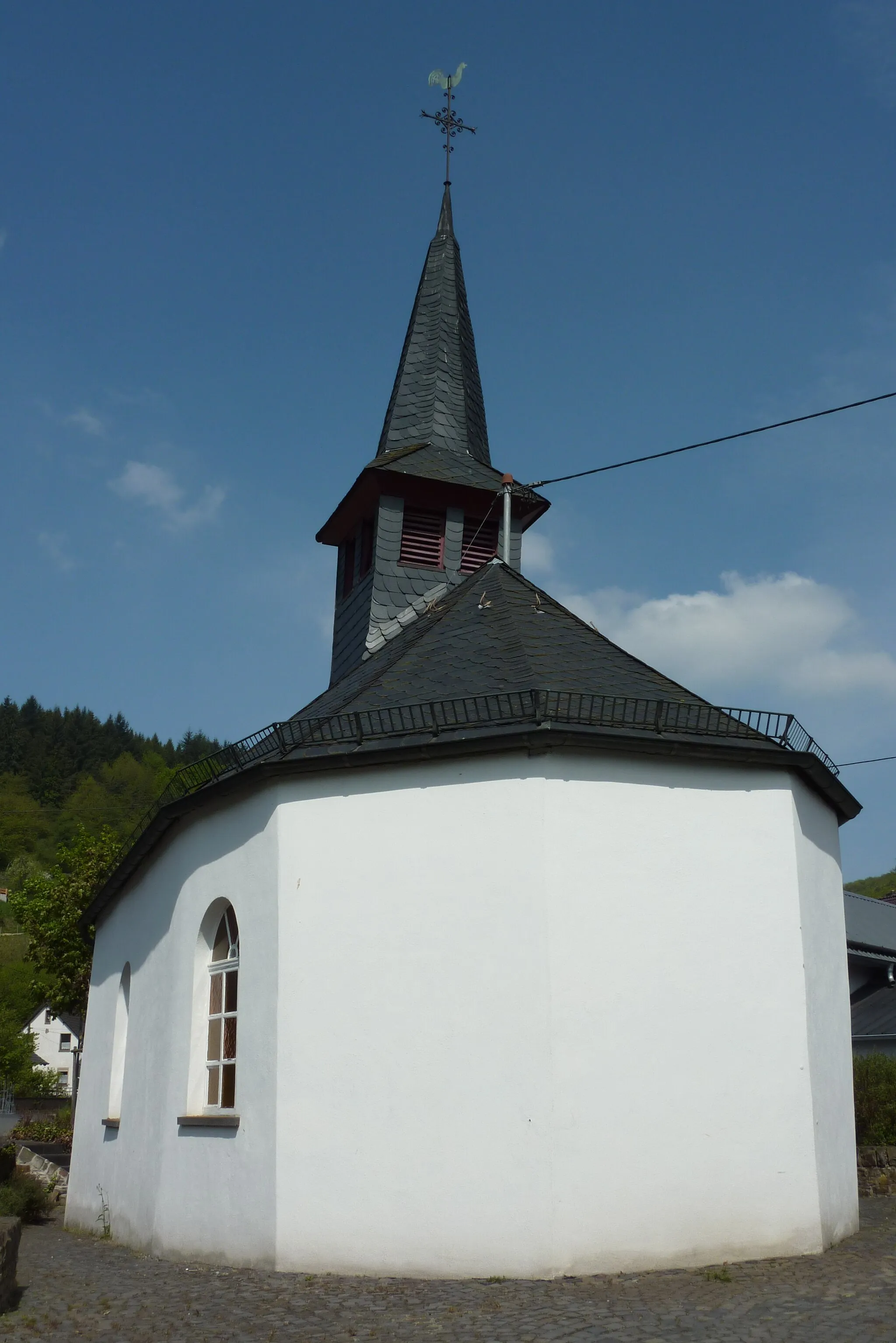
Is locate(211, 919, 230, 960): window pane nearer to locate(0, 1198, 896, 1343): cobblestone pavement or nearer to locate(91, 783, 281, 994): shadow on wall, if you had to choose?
locate(91, 783, 281, 994): shadow on wall

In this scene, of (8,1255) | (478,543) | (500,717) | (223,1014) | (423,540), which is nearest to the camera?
(8,1255)

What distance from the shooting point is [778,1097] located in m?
9.27

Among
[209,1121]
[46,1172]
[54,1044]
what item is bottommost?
[46,1172]

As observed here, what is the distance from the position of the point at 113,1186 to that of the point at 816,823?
832cm

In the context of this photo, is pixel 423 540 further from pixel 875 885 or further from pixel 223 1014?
pixel 875 885

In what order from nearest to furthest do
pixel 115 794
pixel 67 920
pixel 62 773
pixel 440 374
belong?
pixel 440 374, pixel 67 920, pixel 115 794, pixel 62 773

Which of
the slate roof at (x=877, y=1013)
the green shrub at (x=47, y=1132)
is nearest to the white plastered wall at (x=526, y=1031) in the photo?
the slate roof at (x=877, y=1013)

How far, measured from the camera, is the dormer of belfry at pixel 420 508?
15539 millimetres

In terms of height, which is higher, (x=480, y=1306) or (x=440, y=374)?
(x=440, y=374)

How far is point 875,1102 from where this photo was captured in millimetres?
15367

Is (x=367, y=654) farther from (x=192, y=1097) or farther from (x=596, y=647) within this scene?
(x=192, y=1097)

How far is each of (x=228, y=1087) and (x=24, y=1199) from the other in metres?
3.72

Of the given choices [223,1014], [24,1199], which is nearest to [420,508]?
[223,1014]

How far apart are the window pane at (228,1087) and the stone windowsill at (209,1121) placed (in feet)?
0.49
